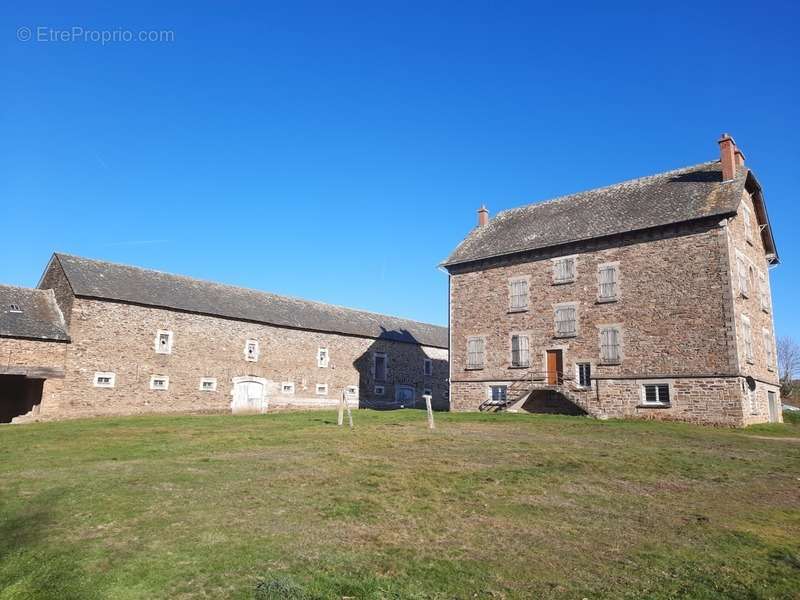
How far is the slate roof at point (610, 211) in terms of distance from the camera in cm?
2386

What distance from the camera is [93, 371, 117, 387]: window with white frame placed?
26.5 metres

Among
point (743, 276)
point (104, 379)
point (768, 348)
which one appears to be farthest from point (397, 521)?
point (768, 348)

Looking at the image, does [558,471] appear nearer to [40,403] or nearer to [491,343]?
[491,343]

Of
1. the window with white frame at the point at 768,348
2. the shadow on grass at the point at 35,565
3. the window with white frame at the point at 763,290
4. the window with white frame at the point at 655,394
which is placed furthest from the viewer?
the window with white frame at the point at 763,290

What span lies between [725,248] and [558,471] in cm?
Result: 1585

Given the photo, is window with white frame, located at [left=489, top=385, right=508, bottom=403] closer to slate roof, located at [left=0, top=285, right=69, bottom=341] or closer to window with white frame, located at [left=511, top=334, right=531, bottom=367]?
window with white frame, located at [left=511, top=334, right=531, bottom=367]

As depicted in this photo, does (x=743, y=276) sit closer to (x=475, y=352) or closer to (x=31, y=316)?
(x=475, y=352)

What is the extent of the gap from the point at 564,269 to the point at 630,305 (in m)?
3.56

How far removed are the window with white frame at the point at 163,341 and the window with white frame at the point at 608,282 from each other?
21419mm

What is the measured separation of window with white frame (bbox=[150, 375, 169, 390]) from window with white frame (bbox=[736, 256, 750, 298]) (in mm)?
26946

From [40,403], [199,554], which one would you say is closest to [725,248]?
[199,554]

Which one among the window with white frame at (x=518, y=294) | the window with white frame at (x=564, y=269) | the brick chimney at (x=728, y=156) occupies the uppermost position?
the brick chimney at (x=728, y=156)

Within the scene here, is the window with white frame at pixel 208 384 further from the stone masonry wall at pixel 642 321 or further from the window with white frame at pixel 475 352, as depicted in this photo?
the window with white frame at pixel 475 352

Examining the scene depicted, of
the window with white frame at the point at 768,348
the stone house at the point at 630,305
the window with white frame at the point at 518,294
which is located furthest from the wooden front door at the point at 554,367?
the window with white frame at the point at 768,348
